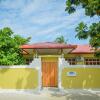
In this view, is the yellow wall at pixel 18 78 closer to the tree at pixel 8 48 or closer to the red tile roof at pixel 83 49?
the tree at pixel 8 48

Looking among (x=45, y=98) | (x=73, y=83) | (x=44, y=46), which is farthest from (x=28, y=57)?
(x=45, y=98)

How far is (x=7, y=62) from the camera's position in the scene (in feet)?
82.1

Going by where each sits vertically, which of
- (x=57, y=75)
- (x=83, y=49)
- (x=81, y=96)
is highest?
(x=83, y=49)

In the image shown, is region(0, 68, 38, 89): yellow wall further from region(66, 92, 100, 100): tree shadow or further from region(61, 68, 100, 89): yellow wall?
region(66, 92, 100, 100): tree shadow

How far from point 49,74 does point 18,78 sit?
2.62m

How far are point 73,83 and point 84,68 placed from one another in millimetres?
1338

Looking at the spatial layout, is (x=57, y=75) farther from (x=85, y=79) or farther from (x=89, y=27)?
(x=89, y=27)

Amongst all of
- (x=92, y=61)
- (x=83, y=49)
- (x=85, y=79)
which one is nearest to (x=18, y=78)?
(x=85, y=79)

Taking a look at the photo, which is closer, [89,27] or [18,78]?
[89,27]

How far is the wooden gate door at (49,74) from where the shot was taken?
25.8 meters

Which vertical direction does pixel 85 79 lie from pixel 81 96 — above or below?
above

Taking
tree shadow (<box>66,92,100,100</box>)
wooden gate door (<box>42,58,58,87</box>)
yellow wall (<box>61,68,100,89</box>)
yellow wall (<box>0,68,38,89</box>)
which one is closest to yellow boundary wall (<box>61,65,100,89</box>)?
yellow wall (<box>61,68,100,89</box>)

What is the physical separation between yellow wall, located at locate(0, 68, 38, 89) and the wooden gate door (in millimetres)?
1388

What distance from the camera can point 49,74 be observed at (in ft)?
85.7
